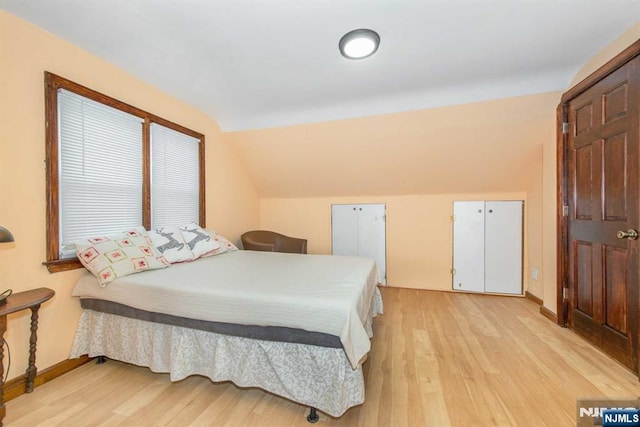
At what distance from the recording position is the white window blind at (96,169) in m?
1.85

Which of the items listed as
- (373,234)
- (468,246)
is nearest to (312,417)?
(373,234)

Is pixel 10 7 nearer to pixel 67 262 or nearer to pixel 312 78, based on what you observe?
pixel 67 262

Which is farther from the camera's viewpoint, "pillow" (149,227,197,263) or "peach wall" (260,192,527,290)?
"peach wall" (260,192,527,290)

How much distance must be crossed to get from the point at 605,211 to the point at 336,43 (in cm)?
233

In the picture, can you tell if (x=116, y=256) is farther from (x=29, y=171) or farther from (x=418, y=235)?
(x=418, y=235)

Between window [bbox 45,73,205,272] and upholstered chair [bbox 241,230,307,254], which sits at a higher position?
window [bbox 45,73,205,272]

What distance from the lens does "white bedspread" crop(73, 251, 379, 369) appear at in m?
1.32

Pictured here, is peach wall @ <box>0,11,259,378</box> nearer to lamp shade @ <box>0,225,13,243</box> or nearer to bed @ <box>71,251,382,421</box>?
bed @ <box>71,251,382,421</box>

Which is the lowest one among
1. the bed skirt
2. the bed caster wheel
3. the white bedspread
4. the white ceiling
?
the bed caster wheel

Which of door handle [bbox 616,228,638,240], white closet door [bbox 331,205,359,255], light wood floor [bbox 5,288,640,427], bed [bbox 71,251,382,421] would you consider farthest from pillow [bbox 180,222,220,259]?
door handle [bbox 616,228,638,240]

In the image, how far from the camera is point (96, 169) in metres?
2.03

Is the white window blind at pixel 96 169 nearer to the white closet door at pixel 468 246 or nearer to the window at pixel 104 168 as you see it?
the window at pixel 104 168

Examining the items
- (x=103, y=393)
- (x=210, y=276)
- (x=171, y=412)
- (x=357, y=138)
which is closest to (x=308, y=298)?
(x=210, y=276)

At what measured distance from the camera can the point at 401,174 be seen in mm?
3426
